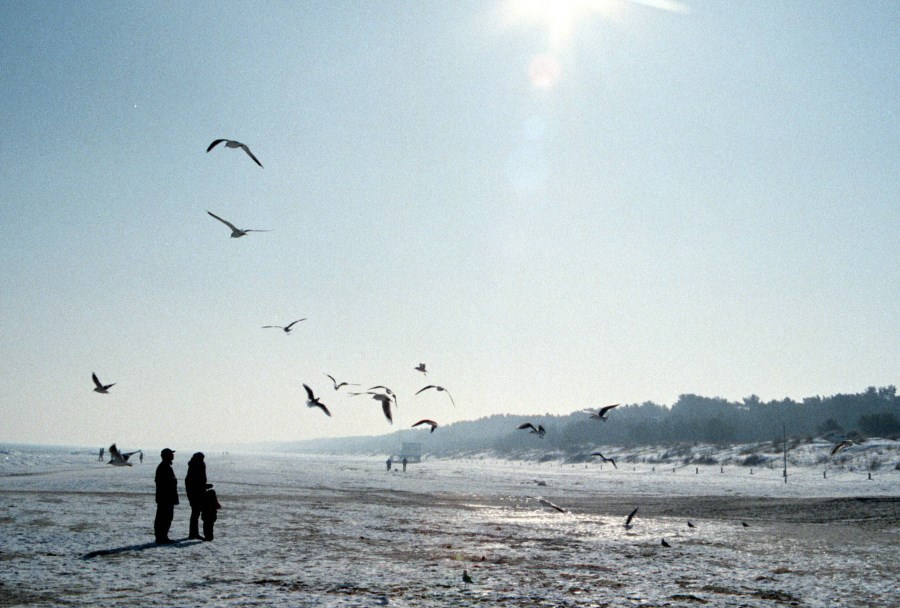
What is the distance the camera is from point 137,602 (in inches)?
359

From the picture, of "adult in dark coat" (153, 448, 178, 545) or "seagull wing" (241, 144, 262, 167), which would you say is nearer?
"seagull wing" (241, 144, 262, 167)

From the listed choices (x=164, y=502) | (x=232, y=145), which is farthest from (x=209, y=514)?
(x=232, y=145)

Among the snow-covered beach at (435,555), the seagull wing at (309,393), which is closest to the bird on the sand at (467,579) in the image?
the snow-covered beach at (435,555)

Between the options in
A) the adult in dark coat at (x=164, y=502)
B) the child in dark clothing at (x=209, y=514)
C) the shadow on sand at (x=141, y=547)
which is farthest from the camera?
the child in dark clothing at (x=209, y=514)

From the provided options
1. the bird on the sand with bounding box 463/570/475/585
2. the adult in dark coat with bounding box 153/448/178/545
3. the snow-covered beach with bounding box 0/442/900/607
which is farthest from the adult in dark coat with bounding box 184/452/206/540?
the bird on the sand with bounding box 463/570/475/585

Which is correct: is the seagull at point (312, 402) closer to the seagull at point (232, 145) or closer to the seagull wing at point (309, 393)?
the seagull wing at point (309, 393)

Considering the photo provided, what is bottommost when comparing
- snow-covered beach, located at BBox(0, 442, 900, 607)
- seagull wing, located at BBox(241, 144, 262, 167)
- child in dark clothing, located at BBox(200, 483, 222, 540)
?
snow-covered beach, located at BBox(0, 442, 900, 607)

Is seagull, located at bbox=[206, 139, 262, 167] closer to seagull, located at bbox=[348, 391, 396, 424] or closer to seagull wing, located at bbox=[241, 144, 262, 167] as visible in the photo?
seagull wing, located at bbox=[241, 144, 262, 167]

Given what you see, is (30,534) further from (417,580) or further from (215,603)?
(417,580)

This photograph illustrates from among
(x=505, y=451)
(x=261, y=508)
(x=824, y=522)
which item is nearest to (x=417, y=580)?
(x=261, y=508)

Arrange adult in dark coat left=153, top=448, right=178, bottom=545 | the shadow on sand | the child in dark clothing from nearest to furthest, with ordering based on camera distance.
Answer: the shadow on sand, adult in dark coat left=153, top=448, right=178, bottom=545, the child in dark clothing

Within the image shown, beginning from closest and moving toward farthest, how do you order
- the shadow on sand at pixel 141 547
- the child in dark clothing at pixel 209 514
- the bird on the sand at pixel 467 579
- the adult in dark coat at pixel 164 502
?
the bird on the sand at pixel 467 579, the shadow on sand at pixel 141 547, the adult in dark coat at pixel 164 502, the child in dark clothing at pixel 209 514

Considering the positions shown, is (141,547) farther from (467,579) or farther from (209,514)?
(467,579)

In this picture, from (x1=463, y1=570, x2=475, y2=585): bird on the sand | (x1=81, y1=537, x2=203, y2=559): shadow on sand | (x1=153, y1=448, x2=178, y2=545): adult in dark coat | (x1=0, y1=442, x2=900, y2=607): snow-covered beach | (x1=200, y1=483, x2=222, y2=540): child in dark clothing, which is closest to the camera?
(x1=0, y1=442, x2=900, y2=607): snow-covered beach
